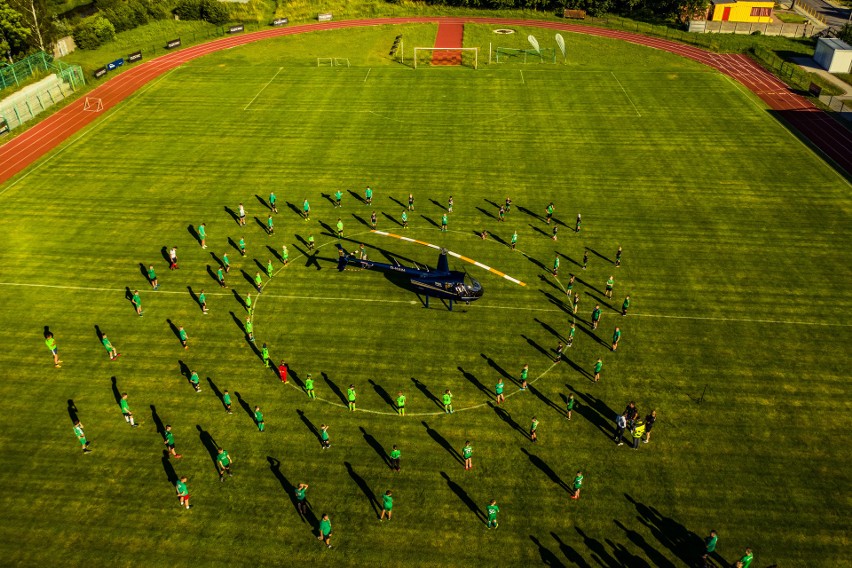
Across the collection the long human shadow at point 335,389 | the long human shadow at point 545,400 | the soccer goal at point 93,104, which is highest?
the soccer goal at point 93,104

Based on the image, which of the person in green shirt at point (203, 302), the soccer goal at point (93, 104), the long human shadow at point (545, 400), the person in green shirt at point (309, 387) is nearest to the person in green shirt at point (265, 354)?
the person in green shirt at point (309, 387)

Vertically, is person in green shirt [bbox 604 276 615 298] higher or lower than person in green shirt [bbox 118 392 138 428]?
higher

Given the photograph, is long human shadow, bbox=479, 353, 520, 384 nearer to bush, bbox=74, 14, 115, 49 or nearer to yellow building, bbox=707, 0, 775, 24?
bush, bbox=74, 14, 115, 49

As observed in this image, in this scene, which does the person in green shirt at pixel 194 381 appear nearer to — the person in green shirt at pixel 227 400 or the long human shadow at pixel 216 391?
the long human shadow at pixel 216 391

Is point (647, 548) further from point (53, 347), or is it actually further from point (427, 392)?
point (53, 347)

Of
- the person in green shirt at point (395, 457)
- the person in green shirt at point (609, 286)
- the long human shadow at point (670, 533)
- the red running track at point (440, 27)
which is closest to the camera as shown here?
the long human shadow at point (670, 533)

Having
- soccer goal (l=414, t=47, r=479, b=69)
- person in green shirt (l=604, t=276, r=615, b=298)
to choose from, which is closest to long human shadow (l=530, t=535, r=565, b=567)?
person in green shirt (l=604, t=276, r=615, b=298)
